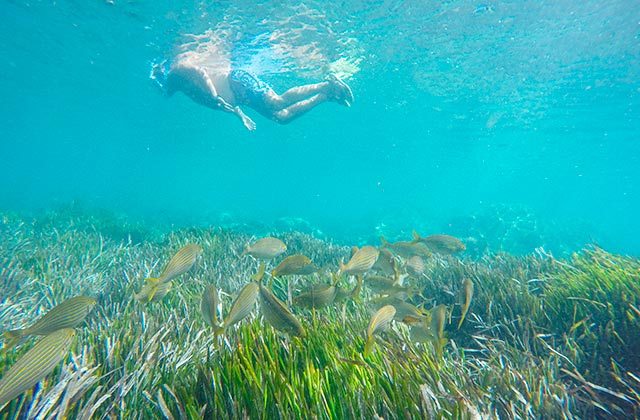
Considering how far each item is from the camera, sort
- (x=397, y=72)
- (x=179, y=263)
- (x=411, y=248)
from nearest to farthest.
Result: 1. (x=179, y=263)
2. (x=411, y=248)
3. (x=397, y=72)

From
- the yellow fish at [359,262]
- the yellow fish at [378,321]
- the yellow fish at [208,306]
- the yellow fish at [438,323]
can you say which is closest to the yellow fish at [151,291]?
the yellow fish at [208,306]

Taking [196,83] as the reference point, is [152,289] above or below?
below

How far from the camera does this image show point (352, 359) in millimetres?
2162

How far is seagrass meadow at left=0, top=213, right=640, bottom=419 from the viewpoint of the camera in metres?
1.85

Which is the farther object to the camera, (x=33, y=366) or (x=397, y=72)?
Answer: (x=397, y=72)

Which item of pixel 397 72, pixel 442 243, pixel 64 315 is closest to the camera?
pixel 64 315

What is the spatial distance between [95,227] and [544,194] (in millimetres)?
141197

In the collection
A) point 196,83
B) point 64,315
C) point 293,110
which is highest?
point 293,110

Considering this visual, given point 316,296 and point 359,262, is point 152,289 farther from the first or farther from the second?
point 359,262

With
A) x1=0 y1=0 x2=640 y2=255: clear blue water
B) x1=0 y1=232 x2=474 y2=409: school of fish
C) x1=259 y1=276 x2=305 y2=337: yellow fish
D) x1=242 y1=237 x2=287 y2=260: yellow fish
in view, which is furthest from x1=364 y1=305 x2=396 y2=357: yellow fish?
x1=0 y1=0 x2=640 y2=255: clear blue water

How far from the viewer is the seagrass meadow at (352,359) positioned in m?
1.85

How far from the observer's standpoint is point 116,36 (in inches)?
719

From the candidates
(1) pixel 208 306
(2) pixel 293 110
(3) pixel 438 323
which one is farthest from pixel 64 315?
(2) pixel 293 110

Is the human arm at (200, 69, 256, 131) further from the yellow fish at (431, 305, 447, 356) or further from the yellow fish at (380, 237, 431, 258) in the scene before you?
the yellow fish at (431, 305, 447, 356)
